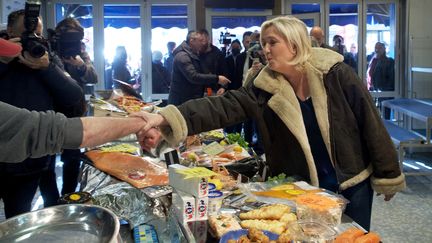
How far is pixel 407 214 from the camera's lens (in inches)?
140

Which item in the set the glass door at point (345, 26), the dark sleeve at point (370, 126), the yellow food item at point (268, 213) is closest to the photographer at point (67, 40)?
the dark sleeve at point (370, 126)

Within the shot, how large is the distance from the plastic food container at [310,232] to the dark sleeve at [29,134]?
62 cm

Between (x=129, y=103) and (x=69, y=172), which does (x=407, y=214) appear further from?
(x=69, y=172)

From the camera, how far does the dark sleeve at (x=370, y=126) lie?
1728 millimetres

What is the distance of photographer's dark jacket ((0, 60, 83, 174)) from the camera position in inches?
80.6

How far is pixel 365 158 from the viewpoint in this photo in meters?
1.80

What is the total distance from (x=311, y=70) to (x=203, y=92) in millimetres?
3390

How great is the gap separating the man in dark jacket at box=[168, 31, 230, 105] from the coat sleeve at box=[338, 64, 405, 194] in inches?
124

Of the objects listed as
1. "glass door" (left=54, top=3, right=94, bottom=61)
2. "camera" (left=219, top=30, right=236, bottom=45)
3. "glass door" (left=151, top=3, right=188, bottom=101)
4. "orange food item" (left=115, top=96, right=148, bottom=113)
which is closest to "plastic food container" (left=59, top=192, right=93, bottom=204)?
"orange food item" (left=115, top=96, right=148, bottom=113)

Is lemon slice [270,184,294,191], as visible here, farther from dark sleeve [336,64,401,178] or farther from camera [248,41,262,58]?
camera [248,41,262,58]

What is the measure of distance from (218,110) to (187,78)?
122 inches

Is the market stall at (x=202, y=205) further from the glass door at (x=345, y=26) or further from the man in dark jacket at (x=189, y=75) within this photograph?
the glass door at (x=345, y=26)

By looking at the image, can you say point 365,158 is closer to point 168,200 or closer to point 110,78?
point 168,200

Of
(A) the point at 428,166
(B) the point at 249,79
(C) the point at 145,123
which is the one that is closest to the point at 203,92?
(A) the point at 428,166
